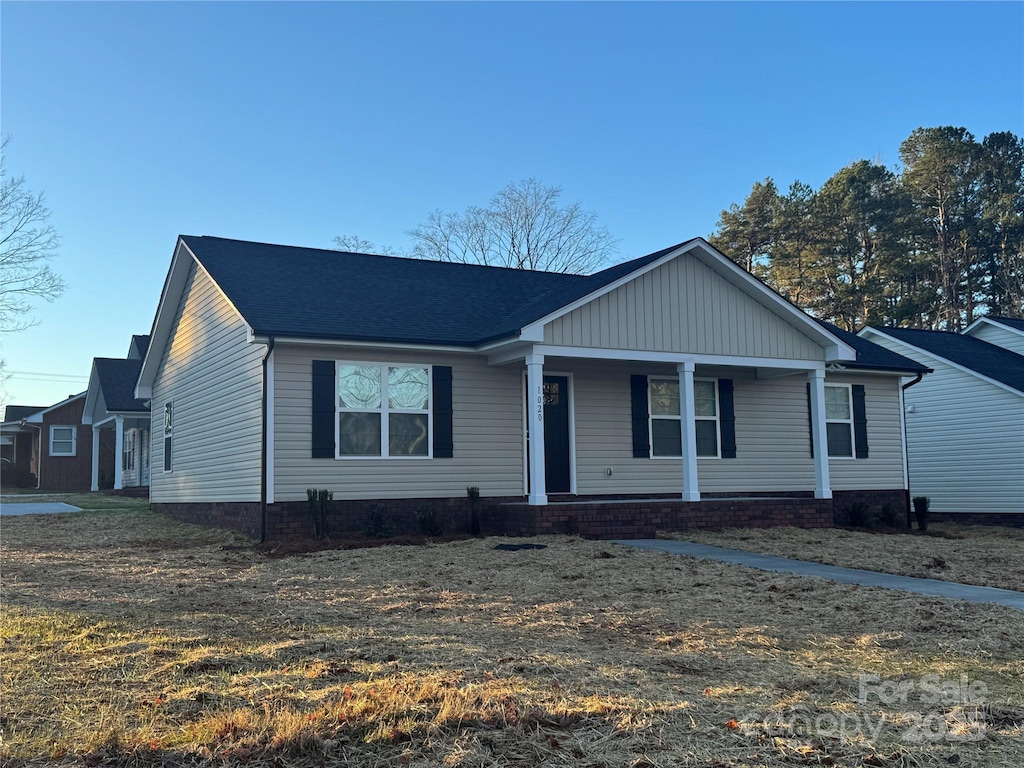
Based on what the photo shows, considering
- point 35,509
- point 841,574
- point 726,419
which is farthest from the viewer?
point 35,509

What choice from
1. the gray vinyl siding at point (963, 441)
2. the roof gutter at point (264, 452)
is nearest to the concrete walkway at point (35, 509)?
the roof gutter at point (264, 452)

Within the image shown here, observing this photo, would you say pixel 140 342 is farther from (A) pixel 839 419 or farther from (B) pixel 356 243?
(A) pixel 839 419

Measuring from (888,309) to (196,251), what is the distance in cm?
3089

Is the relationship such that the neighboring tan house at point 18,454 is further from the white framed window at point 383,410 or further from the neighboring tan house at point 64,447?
the white framed window at point 383,410

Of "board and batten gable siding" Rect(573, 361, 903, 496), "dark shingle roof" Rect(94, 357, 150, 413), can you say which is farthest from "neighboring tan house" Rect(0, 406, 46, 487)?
"board and batten gable siding" Rect(573, 361, 903, 496)

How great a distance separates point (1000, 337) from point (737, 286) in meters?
13.1

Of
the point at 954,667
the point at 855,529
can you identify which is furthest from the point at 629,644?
the point at 855,529

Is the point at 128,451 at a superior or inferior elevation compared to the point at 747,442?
superior

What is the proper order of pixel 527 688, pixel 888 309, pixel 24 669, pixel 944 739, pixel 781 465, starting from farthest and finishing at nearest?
pixel 888 309
pixel 781 465
pixel 24 669
pixel 527 688
pixel 944 739

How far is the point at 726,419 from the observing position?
16.4 metres

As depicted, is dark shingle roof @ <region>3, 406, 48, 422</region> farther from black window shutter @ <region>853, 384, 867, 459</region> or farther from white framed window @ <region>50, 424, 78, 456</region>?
black window shutter @ <region>853, 384, 867, 459</region>

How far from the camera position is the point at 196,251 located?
50.7 feet

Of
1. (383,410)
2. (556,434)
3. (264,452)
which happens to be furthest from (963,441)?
(264,452)

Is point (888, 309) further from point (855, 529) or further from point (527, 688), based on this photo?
point (527, 688)
